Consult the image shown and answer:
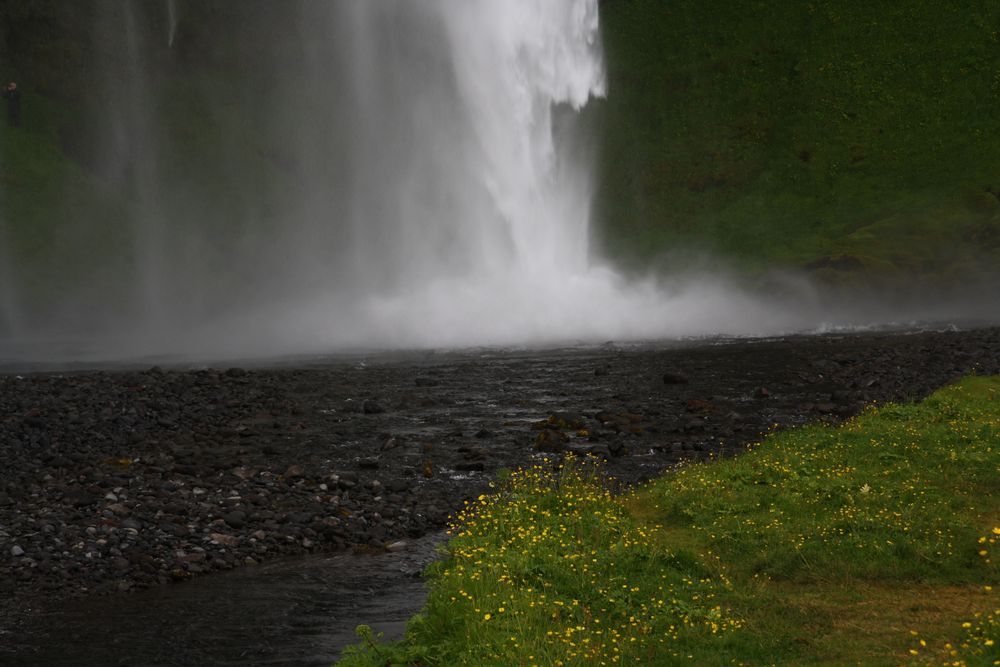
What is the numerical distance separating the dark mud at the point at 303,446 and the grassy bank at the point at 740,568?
8.03 feet

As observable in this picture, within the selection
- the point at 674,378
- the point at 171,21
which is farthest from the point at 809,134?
the point at 171,21

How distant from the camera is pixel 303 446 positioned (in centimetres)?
2973

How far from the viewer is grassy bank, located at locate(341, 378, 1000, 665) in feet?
39.6

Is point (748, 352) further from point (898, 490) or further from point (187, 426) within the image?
point (898, 490)

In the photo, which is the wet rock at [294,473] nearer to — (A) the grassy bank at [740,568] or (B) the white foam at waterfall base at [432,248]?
(A) the grassy bank at [740,568]

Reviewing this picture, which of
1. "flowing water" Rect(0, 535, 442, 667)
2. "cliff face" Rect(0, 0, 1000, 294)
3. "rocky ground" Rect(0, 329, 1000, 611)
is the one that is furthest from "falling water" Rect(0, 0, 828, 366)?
"flowing water" Rect(0, 535, 442, 667)

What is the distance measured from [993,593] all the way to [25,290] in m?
110

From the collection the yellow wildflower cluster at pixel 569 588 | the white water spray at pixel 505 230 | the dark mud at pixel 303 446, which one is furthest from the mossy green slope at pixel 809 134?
the yellow wildflower cluster at pixel 569 588

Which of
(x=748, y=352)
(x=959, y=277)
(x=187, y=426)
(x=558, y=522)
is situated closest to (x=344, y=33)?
(x=959, y=277)

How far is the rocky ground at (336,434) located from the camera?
19766 millimetres

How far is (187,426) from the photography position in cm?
3297

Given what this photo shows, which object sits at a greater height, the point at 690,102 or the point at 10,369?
the point at 690,102

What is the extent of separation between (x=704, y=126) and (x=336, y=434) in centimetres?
11146

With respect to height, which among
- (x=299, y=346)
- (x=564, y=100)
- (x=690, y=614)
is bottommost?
(x=690, y=614)
